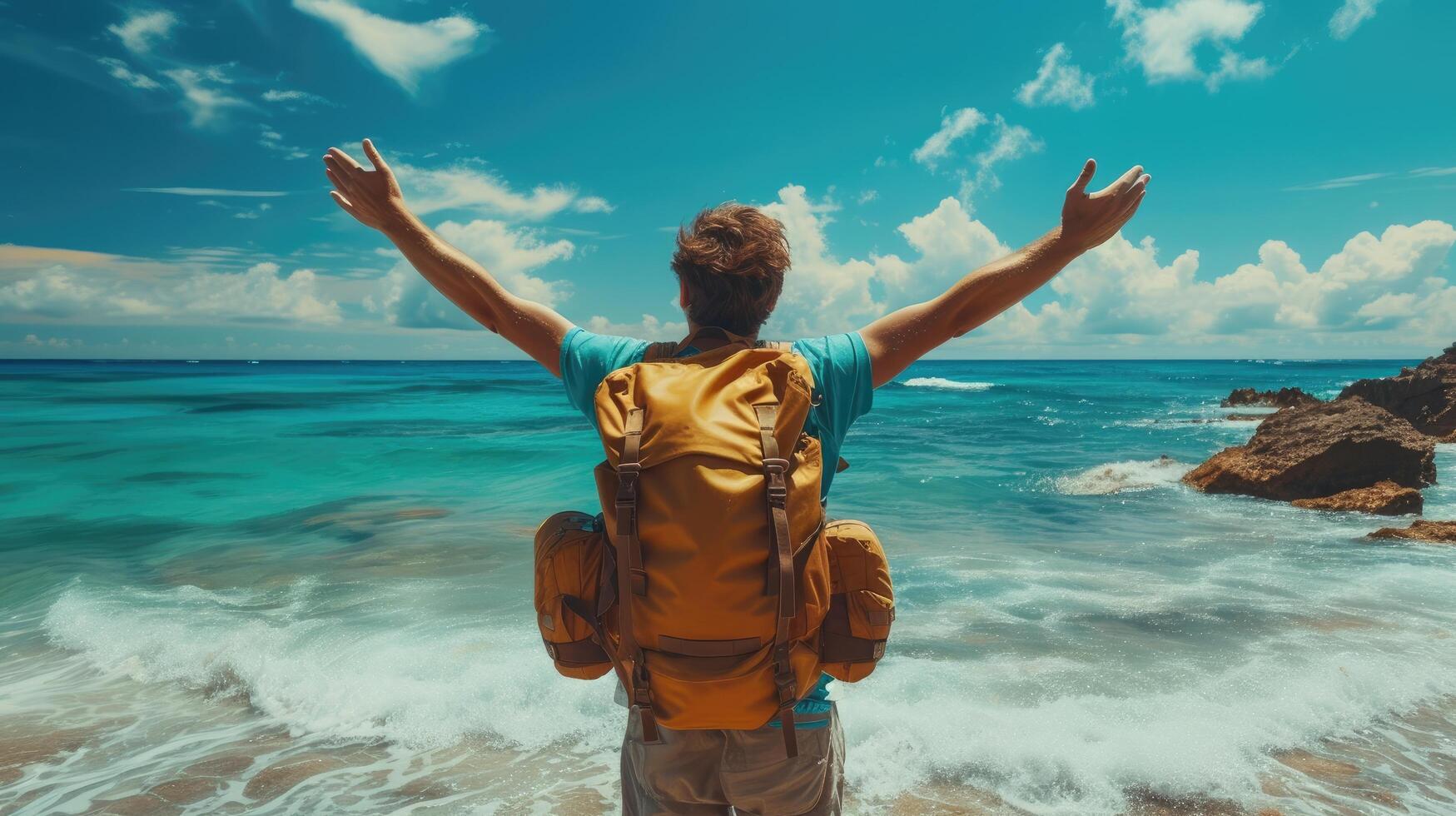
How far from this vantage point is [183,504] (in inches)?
571

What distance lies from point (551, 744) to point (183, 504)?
42.4 ft

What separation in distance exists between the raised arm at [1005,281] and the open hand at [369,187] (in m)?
1.38

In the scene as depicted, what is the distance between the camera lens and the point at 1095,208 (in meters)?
2.05

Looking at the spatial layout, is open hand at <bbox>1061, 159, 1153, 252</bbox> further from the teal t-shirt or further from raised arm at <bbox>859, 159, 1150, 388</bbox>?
the teal t-shirt

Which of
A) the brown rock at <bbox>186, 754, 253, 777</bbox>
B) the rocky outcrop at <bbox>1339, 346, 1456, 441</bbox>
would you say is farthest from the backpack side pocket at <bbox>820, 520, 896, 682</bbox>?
the rocky outcrop at <bbox>1339, 346, 1456, 441</bbox>

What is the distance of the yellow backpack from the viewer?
1.49 meters

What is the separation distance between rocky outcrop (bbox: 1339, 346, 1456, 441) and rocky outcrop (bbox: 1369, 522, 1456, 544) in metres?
11.3

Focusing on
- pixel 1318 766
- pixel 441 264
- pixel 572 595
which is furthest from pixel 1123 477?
pixel 572 595

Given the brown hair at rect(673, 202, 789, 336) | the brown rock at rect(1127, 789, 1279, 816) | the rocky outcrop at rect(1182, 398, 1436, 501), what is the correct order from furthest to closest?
the rocky outcrop at rect(1182, 398, 1436, 501), the brown rock at rect(1127, 789, 1279, 816), the brown hair at rect(673, 202, 789, 336)

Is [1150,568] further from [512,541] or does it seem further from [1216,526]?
[512,541]

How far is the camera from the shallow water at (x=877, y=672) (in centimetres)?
434

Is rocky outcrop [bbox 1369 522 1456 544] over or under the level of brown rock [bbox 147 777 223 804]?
over

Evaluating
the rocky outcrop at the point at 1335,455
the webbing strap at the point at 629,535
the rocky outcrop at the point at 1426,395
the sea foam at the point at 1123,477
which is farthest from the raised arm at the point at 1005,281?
the rocky outcrop at the point at 1426,395

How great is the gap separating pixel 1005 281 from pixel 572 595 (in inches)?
49.8
